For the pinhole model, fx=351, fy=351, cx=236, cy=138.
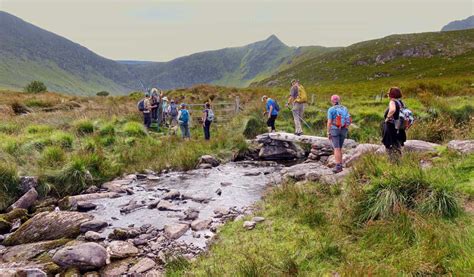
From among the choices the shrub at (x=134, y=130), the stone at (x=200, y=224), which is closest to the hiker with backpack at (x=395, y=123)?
the stone at (x=200, y=224)

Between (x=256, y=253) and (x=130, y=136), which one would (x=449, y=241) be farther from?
(x=130, y=136)

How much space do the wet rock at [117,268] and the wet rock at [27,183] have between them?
19.6 feet

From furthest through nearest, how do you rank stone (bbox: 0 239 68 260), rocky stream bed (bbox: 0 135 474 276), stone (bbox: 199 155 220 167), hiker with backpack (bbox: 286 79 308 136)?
hiker with backpack (bbox: 286 79 308 136) → stone (bbox: 199 155 220 167) → stone (bbox: 0 239 68 260) → rocky stream bed (bbox: 0 135 474 276)

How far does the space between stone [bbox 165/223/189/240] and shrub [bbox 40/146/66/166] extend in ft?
21.1

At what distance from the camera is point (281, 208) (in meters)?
7.95

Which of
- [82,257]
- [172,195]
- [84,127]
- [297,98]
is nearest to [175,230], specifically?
[82,257]

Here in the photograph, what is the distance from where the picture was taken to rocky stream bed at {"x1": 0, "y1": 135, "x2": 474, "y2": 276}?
252 inches

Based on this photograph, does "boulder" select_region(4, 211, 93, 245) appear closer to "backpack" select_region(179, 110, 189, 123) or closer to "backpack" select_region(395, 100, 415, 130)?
"backpack" select_region(395, 100, 415, 130)

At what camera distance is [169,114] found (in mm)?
21984

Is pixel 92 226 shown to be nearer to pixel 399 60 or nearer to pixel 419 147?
pixel 419 147

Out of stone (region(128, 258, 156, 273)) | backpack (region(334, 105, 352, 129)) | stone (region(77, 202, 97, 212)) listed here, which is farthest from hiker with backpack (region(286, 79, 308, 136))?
stone (region(128, 258, 156, 273))

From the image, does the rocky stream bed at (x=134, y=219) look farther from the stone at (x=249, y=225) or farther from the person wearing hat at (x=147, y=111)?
the person wearing hat at (x=147, y=111)

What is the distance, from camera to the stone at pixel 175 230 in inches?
297

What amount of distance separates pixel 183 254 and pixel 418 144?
26.7 ft
